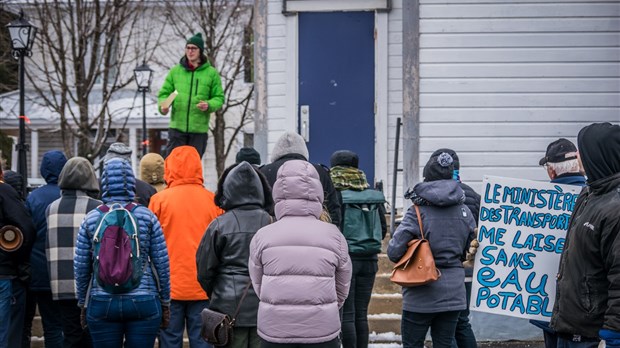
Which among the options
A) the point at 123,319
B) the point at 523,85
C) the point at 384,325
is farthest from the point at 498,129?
the point at 123,319

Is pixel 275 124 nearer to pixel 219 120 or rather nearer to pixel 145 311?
pixel 145 311

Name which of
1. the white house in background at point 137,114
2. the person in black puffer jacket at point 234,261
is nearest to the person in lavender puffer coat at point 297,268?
the person in black puffer jacket at point 234,261

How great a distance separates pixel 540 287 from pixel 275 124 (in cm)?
647

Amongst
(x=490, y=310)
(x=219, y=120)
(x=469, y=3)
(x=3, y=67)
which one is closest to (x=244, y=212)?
(x=490, y=310)

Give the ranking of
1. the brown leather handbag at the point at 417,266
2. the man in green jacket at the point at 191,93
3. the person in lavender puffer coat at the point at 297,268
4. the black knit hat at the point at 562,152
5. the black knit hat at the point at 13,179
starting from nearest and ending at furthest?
the person in lavender puffer coat at the point at 297,268, the black knit hat at the point at 562,152, the brown leather handbag at the point at 417,266, the black knit hat at the point at 13,179, the man in green jacket at the point at 191,93

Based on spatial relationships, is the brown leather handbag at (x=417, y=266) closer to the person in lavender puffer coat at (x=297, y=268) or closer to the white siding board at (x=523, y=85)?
the person in lavender puffer coat at (x=297, y=268)

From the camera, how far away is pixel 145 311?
19.7 feet

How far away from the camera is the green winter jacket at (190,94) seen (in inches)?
425

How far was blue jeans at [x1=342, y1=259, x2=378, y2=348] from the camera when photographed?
7980 mm

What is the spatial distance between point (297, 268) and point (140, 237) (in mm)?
1371

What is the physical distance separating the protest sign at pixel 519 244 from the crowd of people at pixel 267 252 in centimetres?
20

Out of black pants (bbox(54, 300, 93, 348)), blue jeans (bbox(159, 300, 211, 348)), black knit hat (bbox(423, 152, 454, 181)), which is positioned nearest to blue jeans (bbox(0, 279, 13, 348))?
black pants (bbox(54, 300, 93, 348))

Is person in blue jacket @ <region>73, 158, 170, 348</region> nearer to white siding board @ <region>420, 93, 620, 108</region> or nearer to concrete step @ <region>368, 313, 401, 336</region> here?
concrete step @ <region>368, 313, 401, 336</region>

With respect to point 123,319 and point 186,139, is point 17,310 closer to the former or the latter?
point 123,319
